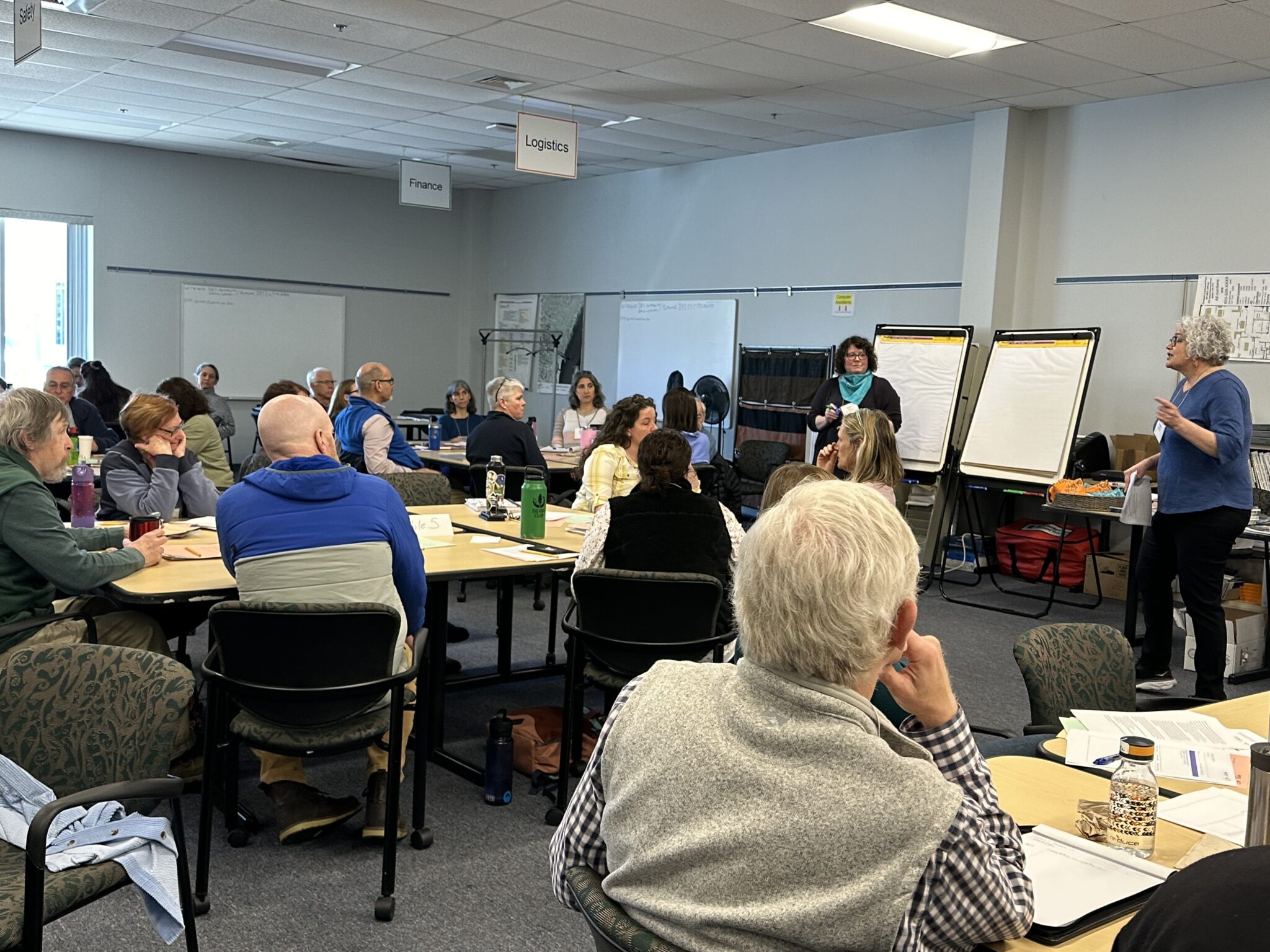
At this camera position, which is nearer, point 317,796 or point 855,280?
point 317,796

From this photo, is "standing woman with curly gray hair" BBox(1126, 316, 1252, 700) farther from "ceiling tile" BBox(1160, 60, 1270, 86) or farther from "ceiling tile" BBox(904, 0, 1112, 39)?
"ceiling tile" BBox(1160, 60, 1270, 86)

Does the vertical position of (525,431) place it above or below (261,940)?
Answer: above

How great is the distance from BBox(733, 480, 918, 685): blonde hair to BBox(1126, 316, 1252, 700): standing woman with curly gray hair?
12.6 ft

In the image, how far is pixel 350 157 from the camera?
11.2 meters

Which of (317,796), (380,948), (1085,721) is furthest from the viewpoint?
(317,796)

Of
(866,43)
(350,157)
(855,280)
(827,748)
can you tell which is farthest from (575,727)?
(350,157)

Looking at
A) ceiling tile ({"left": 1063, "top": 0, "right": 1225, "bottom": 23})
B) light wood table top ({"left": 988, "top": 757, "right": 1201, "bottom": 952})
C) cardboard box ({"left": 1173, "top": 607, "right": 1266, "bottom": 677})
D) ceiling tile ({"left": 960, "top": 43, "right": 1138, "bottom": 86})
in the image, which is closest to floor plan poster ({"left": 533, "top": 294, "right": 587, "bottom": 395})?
ceiling tile ({"left": 960, "top": 43, "right": 1138, "bottom": 86})

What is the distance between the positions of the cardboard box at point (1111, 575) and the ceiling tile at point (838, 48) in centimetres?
335

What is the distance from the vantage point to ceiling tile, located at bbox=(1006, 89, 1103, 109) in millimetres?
7375

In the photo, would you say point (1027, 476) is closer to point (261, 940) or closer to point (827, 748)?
point (261, 940)

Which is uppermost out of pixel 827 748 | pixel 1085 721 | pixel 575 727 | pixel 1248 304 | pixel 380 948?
pixel 1248 304

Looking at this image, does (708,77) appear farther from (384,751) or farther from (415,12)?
(384,751)

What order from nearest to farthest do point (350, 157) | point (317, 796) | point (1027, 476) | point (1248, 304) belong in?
1. point (317, 796)
2. point (1248, 304)
3. point (1027, 476)
4. point (350, 157)

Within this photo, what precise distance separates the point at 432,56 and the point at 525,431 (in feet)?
7.88
